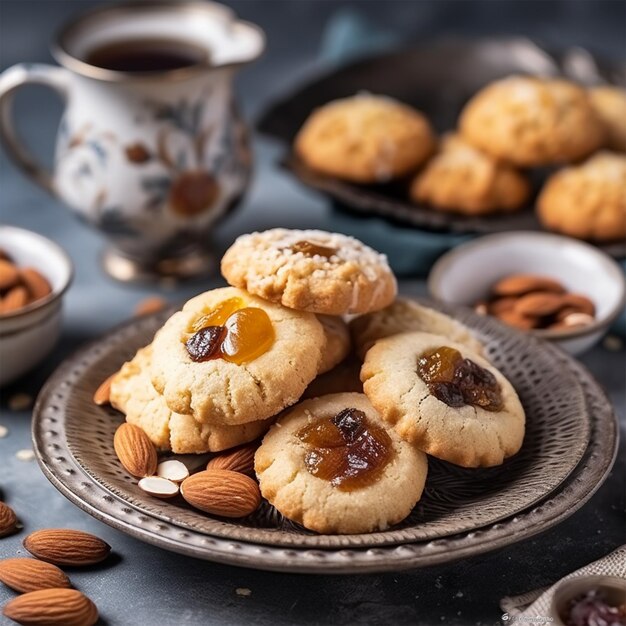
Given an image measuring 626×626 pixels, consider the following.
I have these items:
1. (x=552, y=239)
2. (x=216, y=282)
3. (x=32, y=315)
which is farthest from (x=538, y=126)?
(x=32, y=315)

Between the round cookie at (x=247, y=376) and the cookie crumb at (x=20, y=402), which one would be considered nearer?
the round cookie at (x=247, y=376)

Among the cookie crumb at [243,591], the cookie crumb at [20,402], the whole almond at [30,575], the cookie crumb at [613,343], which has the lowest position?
the cookie crumb at [613,343]

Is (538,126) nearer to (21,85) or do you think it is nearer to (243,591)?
(21,85)

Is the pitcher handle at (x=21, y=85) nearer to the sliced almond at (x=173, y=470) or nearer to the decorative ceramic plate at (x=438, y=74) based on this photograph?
the decorative ceramic plate at (x=438, y=74)

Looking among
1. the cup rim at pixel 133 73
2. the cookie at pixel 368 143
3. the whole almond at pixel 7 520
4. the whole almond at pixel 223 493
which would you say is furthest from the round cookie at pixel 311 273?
the cookie at pixel 368 143

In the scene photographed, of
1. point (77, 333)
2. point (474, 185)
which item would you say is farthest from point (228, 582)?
point (474, 185)

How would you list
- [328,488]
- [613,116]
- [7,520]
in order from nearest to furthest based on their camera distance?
[328,488], [7,520], [613,116]

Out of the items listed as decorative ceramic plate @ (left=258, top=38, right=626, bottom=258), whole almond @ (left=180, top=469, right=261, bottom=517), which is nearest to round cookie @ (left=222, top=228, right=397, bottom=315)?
whole almond @ (left=180, top=469, right=261, bottom=517)
